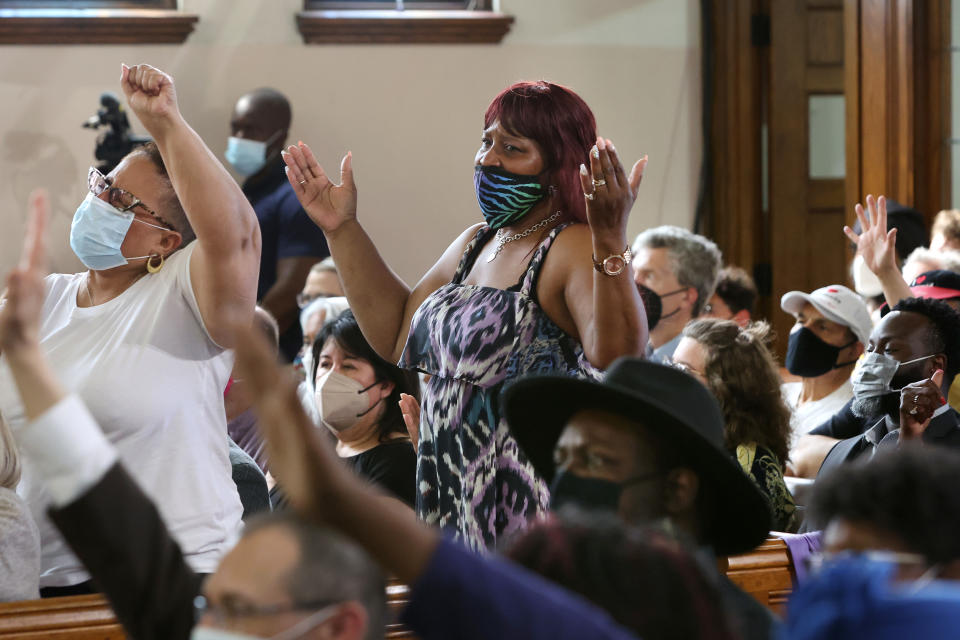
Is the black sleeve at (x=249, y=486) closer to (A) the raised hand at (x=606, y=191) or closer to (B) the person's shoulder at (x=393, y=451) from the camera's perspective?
(B) the person's shoulder at (x=393, y=451)

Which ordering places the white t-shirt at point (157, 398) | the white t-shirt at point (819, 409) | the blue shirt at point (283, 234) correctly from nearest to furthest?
the white t-shirt at point (157, 398) → the white t-shirt at point (819, 409) → the blue shirt at point (283, 234)

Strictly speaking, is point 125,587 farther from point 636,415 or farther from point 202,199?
point 202,199

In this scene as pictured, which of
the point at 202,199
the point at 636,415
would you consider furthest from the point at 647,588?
the point at 202,199

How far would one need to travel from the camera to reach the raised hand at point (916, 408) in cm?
263

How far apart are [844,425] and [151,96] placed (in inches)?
83.8

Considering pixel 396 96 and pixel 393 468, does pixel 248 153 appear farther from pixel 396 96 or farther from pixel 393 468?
pixel 393 468

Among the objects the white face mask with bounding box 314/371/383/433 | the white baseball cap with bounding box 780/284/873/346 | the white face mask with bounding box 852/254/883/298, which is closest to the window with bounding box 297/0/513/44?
the white face mask with bounding box 852/254/883/298

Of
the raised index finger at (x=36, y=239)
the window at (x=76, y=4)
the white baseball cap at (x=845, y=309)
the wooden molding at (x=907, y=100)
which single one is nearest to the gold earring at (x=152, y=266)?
the raised index finger at (x=36, y=239)

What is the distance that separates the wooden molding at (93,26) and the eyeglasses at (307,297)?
149 cm

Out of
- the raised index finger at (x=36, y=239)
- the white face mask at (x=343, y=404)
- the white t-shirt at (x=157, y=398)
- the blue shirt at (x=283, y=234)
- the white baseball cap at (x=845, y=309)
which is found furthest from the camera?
the blue shirt at (x=283, y=234)

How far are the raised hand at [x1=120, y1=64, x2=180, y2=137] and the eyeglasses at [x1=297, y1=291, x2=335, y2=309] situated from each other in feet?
9.64

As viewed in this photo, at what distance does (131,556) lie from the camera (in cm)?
127

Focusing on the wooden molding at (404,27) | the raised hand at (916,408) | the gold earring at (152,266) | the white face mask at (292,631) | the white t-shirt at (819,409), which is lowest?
the white t-shirt at (819,409)

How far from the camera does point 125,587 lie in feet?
4.22
